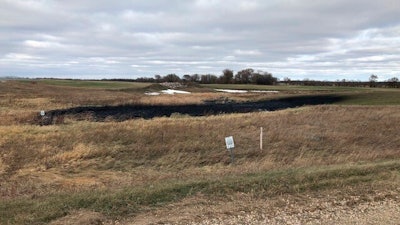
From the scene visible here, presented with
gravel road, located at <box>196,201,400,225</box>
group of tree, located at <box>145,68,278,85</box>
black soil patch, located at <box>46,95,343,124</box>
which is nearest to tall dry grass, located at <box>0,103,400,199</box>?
gravel road, located at <box>196,201,400,225</box>

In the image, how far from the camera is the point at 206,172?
12000 mm

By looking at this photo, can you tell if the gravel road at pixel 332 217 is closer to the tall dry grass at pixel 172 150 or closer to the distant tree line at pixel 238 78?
the tall dry grass at pixel 172 150

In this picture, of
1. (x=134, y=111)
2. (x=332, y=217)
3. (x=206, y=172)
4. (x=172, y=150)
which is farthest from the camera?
(x=134, y=111)

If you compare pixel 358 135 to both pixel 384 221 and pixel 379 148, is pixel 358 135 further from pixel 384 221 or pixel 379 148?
pixel 384 221

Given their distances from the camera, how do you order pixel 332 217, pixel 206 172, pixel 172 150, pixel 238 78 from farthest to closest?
pixel 238 78
pixel 172 150
pixel 206 172
pixel 332 217

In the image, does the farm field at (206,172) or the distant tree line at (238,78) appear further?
the distant tree line at (238,78)

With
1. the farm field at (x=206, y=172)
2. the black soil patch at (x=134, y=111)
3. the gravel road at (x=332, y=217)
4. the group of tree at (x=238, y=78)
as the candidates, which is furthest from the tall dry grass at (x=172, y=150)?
the group of tree at (x=238, y=78)

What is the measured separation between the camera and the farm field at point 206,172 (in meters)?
6.32

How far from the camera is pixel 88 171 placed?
45.5 ft

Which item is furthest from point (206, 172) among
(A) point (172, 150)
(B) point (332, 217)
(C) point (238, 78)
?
(C) point (238, 78)

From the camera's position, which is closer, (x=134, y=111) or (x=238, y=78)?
(x=134, y=111)

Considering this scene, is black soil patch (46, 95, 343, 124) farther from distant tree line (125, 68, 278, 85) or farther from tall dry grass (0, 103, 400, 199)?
distant tree line (125, 68, 278, 85)

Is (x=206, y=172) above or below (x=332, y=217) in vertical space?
below

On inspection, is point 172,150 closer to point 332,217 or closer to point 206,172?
point 206,172
